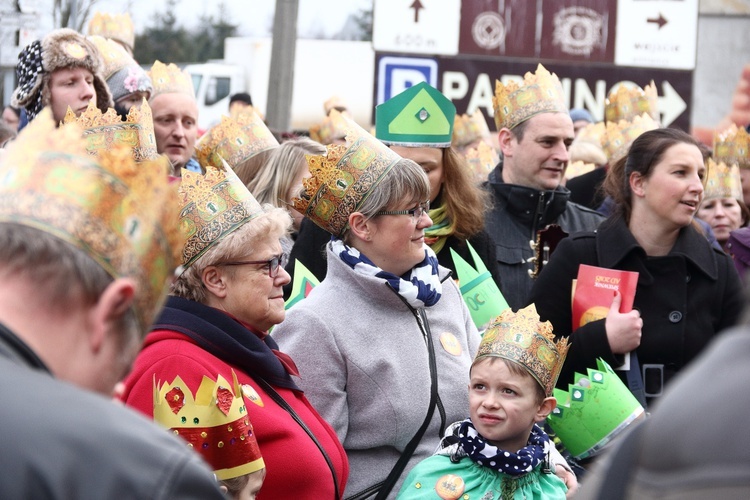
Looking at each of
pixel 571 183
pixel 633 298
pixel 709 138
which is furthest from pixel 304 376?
pixel 709 138

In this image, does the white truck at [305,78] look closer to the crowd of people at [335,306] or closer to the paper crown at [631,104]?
the paper crown at [631,104]

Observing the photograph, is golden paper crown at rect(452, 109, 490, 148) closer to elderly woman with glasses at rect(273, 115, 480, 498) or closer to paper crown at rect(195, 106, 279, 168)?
paper crown at rect(195, 106, 279, 168)

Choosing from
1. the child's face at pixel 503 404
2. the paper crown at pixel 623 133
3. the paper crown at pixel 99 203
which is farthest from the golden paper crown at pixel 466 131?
the paper crown at pixel 99 203

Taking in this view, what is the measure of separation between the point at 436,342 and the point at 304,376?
1.82ft

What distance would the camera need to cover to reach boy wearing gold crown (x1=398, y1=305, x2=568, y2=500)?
13.0 feet

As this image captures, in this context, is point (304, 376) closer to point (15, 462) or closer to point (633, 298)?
point (633, 298)

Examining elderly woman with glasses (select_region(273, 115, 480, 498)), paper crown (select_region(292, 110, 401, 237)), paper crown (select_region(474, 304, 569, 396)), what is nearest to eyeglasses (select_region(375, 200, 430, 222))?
elderly woman with glasses (select_region(273, 115, 480, 498))

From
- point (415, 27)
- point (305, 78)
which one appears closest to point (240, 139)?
point (415, 27)

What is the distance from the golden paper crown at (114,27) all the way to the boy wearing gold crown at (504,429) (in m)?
4.32

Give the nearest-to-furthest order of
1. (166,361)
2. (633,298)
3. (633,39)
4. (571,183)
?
(166,361) → (633,298) → (571,183) → (633,39)

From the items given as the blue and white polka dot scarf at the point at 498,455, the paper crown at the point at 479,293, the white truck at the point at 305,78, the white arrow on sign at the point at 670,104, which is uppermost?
the white truck at the point at 305,78

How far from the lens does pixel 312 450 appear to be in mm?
3660

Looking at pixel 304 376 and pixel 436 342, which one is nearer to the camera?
pixel 304 376

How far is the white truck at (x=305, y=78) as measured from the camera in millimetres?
25391
